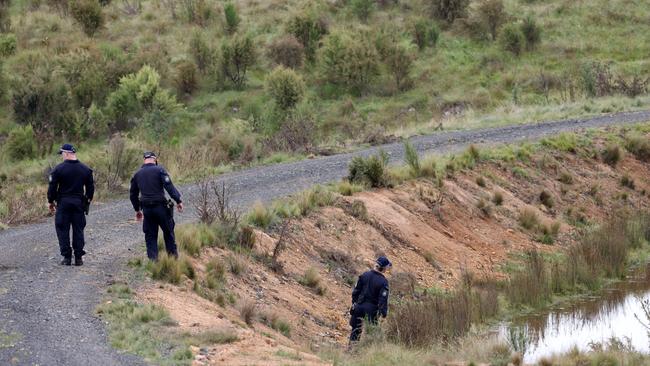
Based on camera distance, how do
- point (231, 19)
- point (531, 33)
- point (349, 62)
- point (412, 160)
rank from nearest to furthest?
point (412, 160)
point (349, 62)
point (531, 33)
point (231, 19)

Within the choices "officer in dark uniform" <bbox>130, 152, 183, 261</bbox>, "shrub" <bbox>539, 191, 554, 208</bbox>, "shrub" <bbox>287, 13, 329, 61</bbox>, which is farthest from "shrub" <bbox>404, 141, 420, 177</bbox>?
"shrub" <bbox>287, 13, 329, 61</bbox>

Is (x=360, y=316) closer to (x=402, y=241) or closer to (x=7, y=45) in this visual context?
(x=402, y=241)

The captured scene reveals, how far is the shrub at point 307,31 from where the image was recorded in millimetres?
49281

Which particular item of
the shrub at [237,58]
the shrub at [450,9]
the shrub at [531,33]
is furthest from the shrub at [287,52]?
the shrub at [531,33]

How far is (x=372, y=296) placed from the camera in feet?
47.2

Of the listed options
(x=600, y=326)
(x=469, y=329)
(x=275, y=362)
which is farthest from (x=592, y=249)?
(x=275, y=362)

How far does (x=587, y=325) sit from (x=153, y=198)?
8.27m

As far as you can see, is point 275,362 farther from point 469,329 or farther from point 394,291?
point 394,291

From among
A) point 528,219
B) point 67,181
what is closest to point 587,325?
point 528,219

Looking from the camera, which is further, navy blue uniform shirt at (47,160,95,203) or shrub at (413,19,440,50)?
shrub at (413,19,440,50)

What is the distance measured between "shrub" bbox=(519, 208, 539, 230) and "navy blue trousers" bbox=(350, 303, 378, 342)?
435 inches

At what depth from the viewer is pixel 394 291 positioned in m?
18.7

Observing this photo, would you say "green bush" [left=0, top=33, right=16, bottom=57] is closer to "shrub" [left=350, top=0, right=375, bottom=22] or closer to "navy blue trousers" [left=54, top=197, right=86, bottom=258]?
"shrub" [left=350, top=0, right=375, bottom=22]

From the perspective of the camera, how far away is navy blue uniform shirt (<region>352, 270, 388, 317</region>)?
14242 mm
